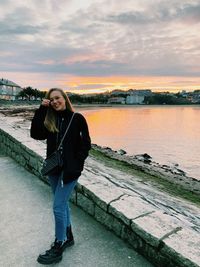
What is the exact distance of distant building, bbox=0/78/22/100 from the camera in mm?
116400

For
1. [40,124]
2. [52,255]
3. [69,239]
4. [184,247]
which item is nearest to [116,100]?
[40,124]

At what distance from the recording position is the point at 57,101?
2912 mm

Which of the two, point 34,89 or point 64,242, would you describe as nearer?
point 64,242

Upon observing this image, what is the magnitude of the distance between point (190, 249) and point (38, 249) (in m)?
1.56

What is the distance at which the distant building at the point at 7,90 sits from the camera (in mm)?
116400

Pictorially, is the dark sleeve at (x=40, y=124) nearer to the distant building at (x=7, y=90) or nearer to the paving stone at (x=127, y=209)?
the paving stone at (x=127, y=209)

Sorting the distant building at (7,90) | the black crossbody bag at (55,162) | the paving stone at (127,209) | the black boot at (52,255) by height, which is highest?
the distant building at (7,90)

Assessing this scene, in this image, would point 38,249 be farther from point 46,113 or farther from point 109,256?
point 46,113

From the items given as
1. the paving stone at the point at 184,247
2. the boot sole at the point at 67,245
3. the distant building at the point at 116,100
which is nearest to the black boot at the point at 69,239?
the boot sole at the point at 67,245

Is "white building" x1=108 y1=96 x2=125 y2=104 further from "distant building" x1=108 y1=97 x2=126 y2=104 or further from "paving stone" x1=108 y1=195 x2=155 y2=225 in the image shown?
"paving stone" x1=108 y1=195 x2=155 y2=225

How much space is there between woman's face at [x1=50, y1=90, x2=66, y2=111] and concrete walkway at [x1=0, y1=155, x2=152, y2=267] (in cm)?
150

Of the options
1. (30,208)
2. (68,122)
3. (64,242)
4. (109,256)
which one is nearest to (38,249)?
(64,242)

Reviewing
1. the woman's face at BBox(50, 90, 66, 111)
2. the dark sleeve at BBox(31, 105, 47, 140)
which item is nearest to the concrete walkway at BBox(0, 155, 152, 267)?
the dark sleeve at BBox(31, 105, 47, 140)

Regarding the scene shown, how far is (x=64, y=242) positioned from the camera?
2.98 m
